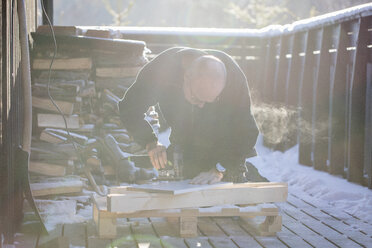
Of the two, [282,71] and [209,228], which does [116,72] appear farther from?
[282,71]

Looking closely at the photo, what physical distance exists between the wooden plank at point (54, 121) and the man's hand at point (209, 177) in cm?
217

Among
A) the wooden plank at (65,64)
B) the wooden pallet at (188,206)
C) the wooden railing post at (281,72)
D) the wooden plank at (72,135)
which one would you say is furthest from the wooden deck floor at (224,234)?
the wooden railing post at (281,72)

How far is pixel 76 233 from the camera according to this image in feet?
13.5

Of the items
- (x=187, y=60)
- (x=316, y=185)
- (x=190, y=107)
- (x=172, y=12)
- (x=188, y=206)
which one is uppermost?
(x=172, y=12)

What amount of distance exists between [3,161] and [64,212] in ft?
4.38

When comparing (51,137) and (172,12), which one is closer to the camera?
(51,137)

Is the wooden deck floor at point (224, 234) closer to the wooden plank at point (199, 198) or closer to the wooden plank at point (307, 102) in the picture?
the wooden plank at point (199, 198)

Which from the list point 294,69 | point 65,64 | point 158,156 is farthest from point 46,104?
point 294,69

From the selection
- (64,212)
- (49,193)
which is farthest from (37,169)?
(64,212)

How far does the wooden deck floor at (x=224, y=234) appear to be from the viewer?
3.89 meters

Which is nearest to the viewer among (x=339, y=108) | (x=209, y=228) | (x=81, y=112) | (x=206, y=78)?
(x=206, y=78)

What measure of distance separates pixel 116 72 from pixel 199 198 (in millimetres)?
2959

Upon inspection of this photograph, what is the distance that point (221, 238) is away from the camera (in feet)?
13.4

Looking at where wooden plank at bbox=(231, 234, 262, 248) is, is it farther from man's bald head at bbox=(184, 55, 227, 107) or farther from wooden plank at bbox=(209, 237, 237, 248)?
man's bald head at bbox=(184, 55, 227, 107)
